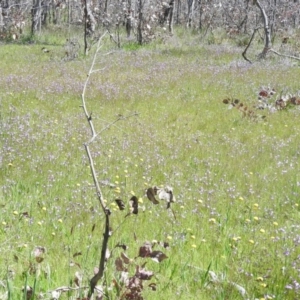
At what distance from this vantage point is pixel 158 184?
6008 millimetres

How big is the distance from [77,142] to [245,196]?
2.91 meters

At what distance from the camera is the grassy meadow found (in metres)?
3.54

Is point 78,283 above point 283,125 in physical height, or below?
above

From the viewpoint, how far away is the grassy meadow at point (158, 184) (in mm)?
3537

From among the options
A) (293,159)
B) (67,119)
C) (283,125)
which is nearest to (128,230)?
(293,159)

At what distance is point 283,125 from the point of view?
8.94 m

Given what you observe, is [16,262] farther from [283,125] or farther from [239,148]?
[283,125]

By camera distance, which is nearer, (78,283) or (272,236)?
(78,283)

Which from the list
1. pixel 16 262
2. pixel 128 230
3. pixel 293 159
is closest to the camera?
pixel 16 262

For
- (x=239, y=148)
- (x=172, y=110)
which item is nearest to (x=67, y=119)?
(x=172, y=110)

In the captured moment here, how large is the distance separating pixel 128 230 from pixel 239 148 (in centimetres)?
362

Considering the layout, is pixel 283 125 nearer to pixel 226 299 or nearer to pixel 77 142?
pixel 77 142

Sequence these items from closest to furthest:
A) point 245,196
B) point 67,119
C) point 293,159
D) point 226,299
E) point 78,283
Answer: point 78,283 → point 226,299 → point 245,196 → point 293,159 → point 67,119

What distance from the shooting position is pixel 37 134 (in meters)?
7.55
